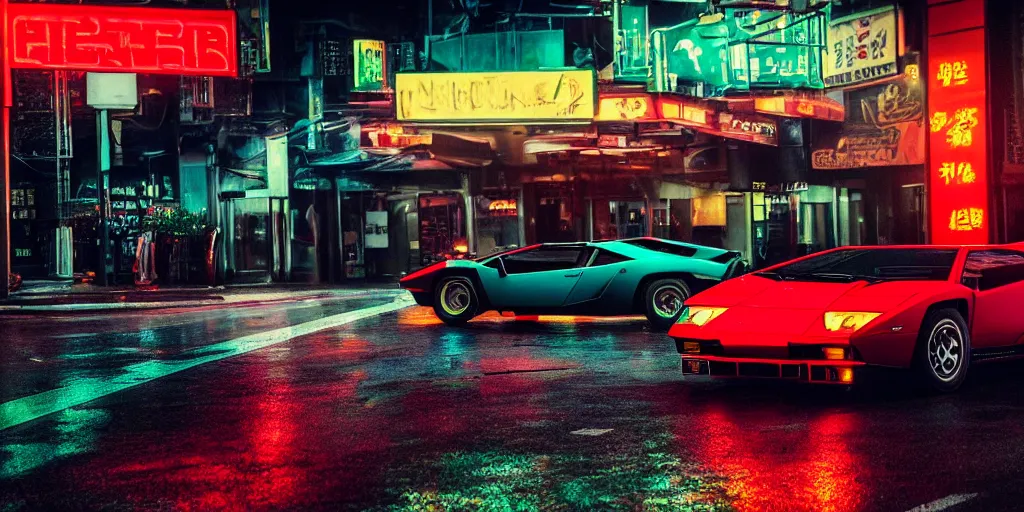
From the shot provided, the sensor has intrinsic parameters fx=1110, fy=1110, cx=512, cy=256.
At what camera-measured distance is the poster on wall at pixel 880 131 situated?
97.5 feet

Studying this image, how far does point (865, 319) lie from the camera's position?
811cm

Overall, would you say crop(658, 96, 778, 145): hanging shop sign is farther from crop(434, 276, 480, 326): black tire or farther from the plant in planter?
crop(434, 276, 480, 326): black tire

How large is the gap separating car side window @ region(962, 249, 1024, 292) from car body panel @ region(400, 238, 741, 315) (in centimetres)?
524

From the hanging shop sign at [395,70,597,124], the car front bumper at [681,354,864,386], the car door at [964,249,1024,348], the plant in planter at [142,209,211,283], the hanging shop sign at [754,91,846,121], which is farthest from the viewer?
the plant in planter at [142,209,211,283]

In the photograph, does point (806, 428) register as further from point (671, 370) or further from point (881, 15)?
point (881, 15)

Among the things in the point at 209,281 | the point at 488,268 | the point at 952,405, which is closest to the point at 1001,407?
the point at 952,405

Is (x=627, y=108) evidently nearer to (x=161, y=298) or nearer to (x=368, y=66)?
(x=368, y=66)

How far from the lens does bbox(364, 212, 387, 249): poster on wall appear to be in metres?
32.0

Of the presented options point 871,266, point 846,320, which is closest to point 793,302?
point 846,320

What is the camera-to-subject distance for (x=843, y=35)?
2942 cm

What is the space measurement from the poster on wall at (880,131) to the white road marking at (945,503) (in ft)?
82.8

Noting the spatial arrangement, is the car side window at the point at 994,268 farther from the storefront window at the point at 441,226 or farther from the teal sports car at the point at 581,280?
the storefront window at the point at 441,226

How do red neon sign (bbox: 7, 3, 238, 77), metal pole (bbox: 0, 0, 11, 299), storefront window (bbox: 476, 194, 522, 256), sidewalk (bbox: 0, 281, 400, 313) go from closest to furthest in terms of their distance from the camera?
1. sidewalk (bbox: 0, 281, 400, 313)
2. metal pole (bbox: 0, 0, 11, 299)
3. red neon sign (bbox: 7, 3, 238, 77)
4. storefront window (bbox: 476, 194, 522, 256)

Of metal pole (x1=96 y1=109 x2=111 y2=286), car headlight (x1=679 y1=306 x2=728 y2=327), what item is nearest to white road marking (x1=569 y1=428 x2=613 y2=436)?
car headlight (x1=679 y1=306 x2=728 y2=327)
